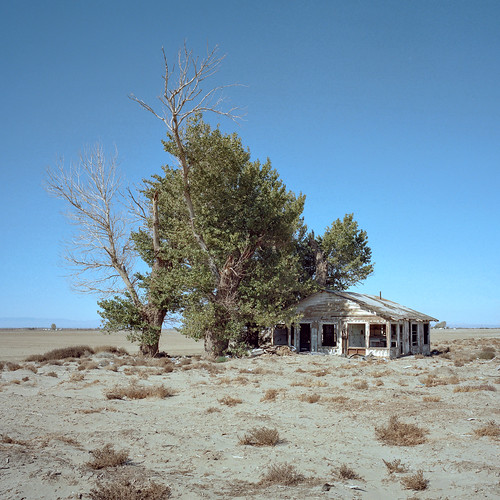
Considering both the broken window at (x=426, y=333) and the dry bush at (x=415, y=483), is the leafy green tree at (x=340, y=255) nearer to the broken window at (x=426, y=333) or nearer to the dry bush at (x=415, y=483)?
the broken window at (x=426, y=333)

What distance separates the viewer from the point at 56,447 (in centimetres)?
846

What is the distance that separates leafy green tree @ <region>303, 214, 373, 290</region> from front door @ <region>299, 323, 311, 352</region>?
6488 mm

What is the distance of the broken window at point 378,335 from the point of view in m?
35.6

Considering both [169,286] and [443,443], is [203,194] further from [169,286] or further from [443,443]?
[443,443]

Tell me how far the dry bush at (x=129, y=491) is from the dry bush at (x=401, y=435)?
553 cm

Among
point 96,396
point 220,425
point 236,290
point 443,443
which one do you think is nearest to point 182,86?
point 236,290

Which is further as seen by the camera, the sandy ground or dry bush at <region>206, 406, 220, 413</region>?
dry bush at <region>206, 406, 220, 413</region>

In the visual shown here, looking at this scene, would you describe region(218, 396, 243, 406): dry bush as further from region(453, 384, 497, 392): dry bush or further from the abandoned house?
the abandoned house

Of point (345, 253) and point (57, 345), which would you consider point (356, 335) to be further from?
point (57, 345)

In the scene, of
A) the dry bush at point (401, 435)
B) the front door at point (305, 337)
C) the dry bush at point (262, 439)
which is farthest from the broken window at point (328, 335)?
the dry bush at point (262, 439)

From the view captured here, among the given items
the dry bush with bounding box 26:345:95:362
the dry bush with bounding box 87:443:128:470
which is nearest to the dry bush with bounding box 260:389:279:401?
the dry bush with bounding box 87:443:128:470

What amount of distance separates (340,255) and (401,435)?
32819mm

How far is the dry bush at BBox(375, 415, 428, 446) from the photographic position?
975 cm

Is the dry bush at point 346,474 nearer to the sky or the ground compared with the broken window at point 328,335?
nearer to the ground
